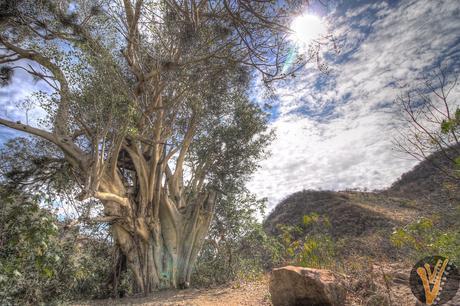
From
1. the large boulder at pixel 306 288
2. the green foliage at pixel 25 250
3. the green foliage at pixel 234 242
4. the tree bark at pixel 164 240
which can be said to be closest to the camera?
the large boulder at pixel 306 288

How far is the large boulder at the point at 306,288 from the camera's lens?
145 inches

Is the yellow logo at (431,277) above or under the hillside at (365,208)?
under

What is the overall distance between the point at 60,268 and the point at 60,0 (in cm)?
687

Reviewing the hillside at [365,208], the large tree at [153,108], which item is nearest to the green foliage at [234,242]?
the large tree at [153,108]

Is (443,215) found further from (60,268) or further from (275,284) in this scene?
(60,268)

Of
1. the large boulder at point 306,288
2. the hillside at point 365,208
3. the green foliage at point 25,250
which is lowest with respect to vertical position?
the large boulder at point 306,288

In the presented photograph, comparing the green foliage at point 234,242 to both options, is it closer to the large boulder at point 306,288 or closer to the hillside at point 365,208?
the hillside at point 365,208

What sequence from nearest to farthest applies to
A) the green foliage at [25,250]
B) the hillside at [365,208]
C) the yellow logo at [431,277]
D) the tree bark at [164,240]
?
the yellow logo at [431,277], the green foliage at [25,250], the tree bark at [164,240], the hillside at [365,208]

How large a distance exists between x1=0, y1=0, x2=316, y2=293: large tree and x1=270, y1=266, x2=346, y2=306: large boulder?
13.0ft

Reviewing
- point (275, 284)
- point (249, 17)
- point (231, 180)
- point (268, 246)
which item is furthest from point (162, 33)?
point (268, 246)

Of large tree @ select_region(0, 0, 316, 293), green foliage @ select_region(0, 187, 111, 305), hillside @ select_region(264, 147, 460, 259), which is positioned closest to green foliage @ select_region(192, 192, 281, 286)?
large tree @ select_region(0, 0, 316, 293)

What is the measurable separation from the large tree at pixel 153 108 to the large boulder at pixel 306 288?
13.0ft

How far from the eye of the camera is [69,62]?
6.30 metres

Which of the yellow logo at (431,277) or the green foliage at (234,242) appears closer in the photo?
the yellow logo at (431,277)
